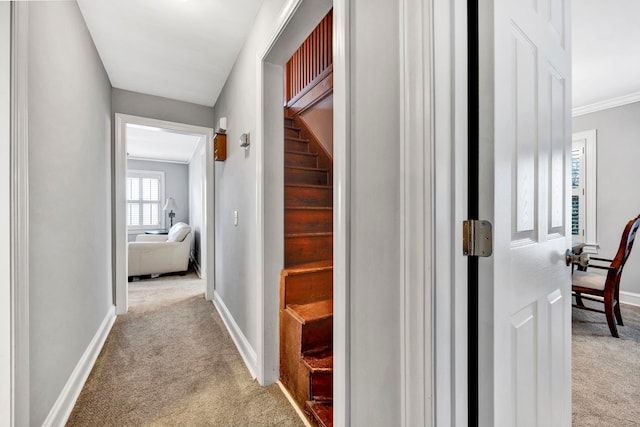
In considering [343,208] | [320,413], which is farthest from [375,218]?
[320,413]

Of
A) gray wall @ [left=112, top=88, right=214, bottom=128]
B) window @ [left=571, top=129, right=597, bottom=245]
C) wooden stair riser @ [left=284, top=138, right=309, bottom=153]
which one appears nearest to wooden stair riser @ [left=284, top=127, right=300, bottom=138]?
wooden stair riser @ [left=284, top=138, right=309, bottom=153]

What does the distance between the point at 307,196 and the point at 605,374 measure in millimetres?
2381

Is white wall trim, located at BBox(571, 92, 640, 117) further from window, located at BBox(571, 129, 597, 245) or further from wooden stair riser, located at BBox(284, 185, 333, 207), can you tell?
wooden stair riser, located at BBox(284, 185, 333, 207)

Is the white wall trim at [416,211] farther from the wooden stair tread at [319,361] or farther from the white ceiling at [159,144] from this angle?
the white ceiling at [159,144]

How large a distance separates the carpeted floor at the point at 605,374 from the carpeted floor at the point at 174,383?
162 centimetres

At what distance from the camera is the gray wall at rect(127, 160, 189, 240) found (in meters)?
7.33

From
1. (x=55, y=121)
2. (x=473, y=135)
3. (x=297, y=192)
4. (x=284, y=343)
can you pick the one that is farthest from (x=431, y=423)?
(x=55, y=121)

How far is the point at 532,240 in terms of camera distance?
2.81 ft

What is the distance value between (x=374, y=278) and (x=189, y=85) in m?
3.05

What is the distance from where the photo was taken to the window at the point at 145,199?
7.04 metres

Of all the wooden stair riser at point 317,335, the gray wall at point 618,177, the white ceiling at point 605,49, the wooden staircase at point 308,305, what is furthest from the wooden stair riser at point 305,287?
the gray wall at point 618,177

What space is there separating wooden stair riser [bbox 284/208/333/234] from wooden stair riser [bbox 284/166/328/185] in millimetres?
486

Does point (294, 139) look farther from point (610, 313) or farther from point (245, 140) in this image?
point (610, 313)

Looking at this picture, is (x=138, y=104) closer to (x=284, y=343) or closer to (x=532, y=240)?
(x=284, y=343)
